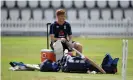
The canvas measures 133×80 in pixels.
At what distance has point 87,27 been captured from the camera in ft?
90.9

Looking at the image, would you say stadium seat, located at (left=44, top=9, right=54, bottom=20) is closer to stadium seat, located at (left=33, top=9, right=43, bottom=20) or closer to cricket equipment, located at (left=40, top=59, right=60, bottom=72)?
stadium seat, located at (left=33, top=9, right=43, bottom=20)

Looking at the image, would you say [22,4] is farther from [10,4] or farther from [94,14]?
[94,14]

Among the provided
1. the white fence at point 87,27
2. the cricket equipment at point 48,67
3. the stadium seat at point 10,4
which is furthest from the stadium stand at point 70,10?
the cricket equipment at point 48,67

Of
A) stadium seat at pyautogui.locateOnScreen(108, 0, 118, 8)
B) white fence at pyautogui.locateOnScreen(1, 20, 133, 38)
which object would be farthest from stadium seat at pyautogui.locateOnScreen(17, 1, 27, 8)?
stadium seat at pyautogui.locateOnScreen(108, 0, 118, 8)

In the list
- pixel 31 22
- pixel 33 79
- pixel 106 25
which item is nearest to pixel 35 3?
pixel 31 22

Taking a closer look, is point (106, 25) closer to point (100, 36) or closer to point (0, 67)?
point (100, 36)

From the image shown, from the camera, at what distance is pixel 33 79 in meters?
8.11

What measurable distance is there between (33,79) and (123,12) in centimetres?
2349

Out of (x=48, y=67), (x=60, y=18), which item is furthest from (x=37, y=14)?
(x=48, y=67)

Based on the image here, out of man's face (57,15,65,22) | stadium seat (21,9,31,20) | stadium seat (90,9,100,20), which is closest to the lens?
man's face (57,15,65,22)

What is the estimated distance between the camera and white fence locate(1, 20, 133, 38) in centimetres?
2742

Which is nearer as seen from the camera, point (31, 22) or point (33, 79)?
point (33, 79)

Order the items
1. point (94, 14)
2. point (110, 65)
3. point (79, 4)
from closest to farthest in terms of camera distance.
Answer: point (110, 65)
point (94, 14)
point (79, 4)

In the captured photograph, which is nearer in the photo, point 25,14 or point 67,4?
point 25,14
